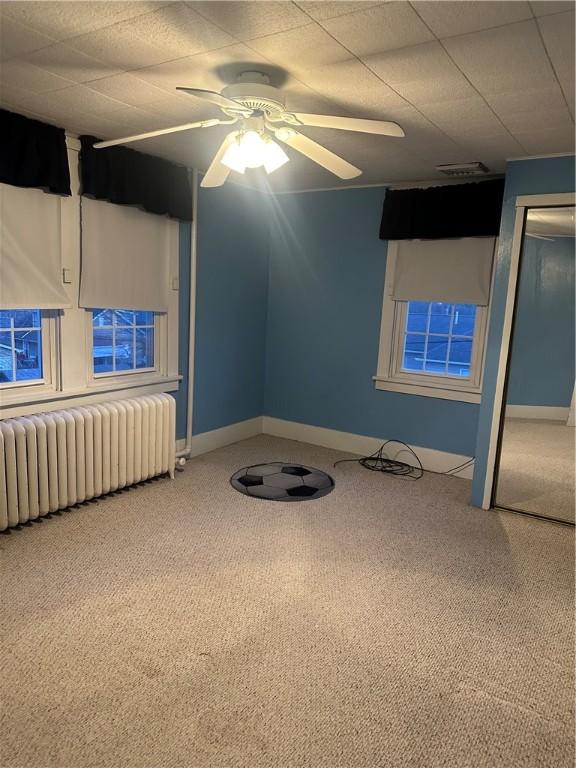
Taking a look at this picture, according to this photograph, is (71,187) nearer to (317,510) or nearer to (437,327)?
(317,510)

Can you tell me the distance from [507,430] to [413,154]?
2076 millimetres

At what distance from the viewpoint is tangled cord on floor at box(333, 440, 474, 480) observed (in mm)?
4422

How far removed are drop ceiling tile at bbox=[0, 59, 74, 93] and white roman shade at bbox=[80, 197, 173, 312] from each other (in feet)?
3.00

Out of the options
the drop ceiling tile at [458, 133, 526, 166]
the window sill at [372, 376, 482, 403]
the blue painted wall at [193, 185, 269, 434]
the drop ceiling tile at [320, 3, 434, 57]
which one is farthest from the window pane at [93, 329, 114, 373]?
the drop ceiling tile at [458, 133, 526, 166]

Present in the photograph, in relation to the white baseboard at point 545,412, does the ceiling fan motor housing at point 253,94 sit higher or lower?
higher

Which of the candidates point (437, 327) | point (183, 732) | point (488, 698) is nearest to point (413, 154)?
point (437, 327)

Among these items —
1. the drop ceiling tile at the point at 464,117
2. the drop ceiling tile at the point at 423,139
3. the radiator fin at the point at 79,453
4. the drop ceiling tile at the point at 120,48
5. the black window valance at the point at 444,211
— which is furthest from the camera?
the black window valance at the point at 444,211

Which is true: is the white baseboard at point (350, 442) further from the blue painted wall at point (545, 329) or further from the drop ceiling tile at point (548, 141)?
the drop ceiling tile at point (548, 141)

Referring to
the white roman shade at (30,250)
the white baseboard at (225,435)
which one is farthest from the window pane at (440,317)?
the white roman shade at (30,250)

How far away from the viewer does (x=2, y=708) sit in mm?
1855

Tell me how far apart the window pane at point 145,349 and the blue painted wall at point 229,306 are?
44 centimetres

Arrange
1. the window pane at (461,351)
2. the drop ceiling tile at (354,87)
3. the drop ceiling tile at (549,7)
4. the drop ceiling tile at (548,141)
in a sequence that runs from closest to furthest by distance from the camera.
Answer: the drop ceiling tile at (549,7)
the drop ceiling tile at (354,87)
the drop ceiling tile at (548,141)
the window pane at (461,351)

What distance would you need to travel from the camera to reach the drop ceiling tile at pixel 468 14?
171cm

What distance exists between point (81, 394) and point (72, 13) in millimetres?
2342
